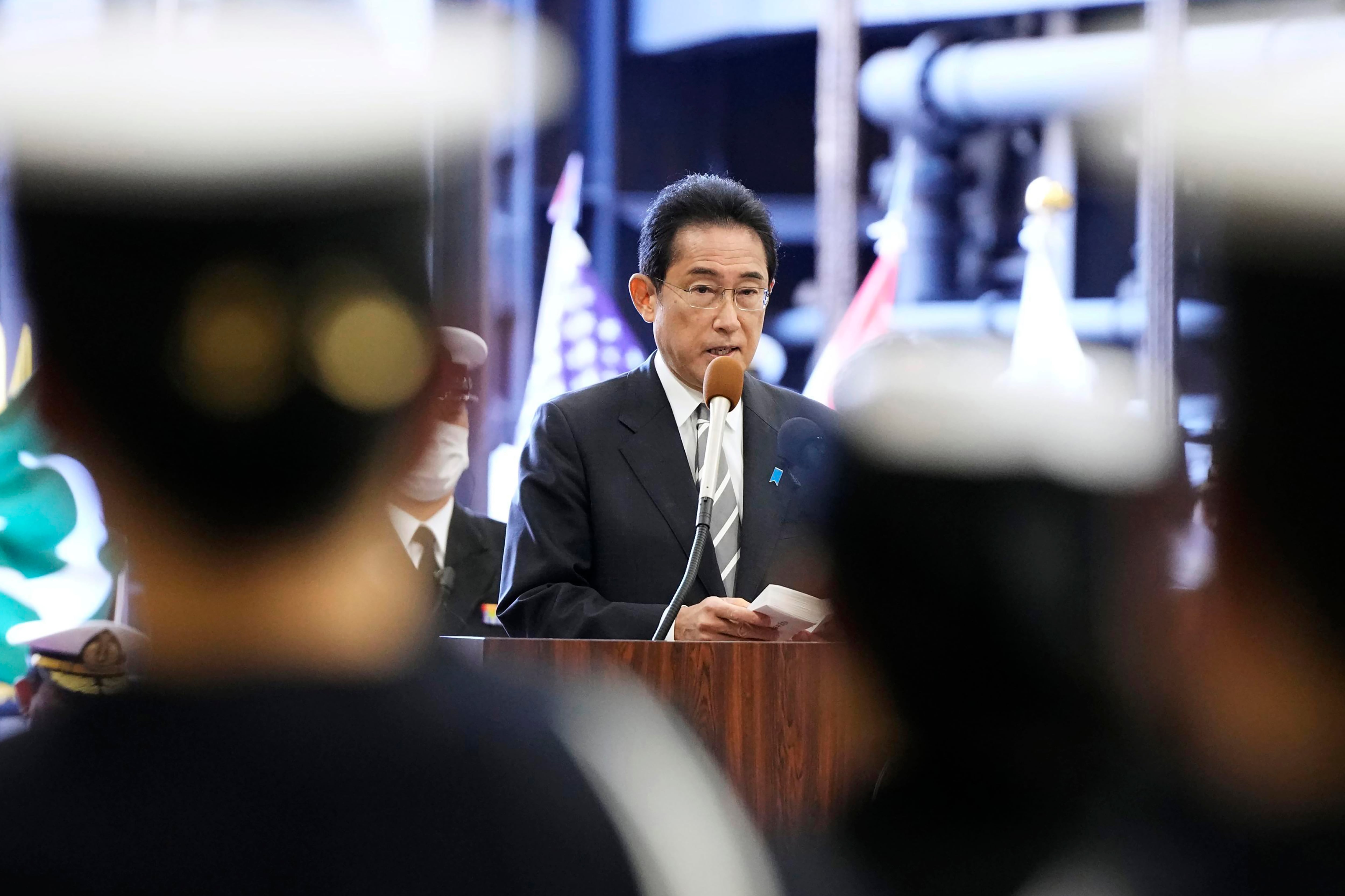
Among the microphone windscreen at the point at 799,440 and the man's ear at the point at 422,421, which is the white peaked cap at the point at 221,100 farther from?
the microphone windscreen at the point at 799,440

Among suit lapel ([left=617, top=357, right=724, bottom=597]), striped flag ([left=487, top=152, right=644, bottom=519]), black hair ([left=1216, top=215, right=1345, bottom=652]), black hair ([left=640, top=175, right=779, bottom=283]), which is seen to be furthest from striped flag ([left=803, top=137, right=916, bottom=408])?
black hair ([left=1216, top=215, right=1345, bottom=652])

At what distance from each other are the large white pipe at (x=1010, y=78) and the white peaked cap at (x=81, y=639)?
4417 millimetres

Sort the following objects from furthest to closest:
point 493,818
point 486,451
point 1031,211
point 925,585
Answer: point 1031,211
point 486,451
point 925,585
point 493,818

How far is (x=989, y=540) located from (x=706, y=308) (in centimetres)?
193

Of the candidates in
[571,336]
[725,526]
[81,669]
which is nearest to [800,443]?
[725,526]

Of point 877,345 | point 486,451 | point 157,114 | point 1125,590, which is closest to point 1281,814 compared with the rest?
point 1125,590

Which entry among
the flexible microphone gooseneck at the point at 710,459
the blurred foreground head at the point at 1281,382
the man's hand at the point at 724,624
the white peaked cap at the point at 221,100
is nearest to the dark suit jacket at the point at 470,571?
the flexible microphone gooseneck at the point at 710,459

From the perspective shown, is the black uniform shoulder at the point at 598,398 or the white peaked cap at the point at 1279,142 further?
the black uniform shoulder at the point at 598,398

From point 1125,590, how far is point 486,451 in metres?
4.21

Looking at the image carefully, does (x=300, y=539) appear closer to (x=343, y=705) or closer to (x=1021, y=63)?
(x=343, y=705)

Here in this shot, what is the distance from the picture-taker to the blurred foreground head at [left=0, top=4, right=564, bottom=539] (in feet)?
2.17

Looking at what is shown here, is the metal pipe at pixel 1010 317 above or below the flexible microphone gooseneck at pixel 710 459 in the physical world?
above

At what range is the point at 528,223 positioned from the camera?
529 cm

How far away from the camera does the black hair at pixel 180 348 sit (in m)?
0.67
